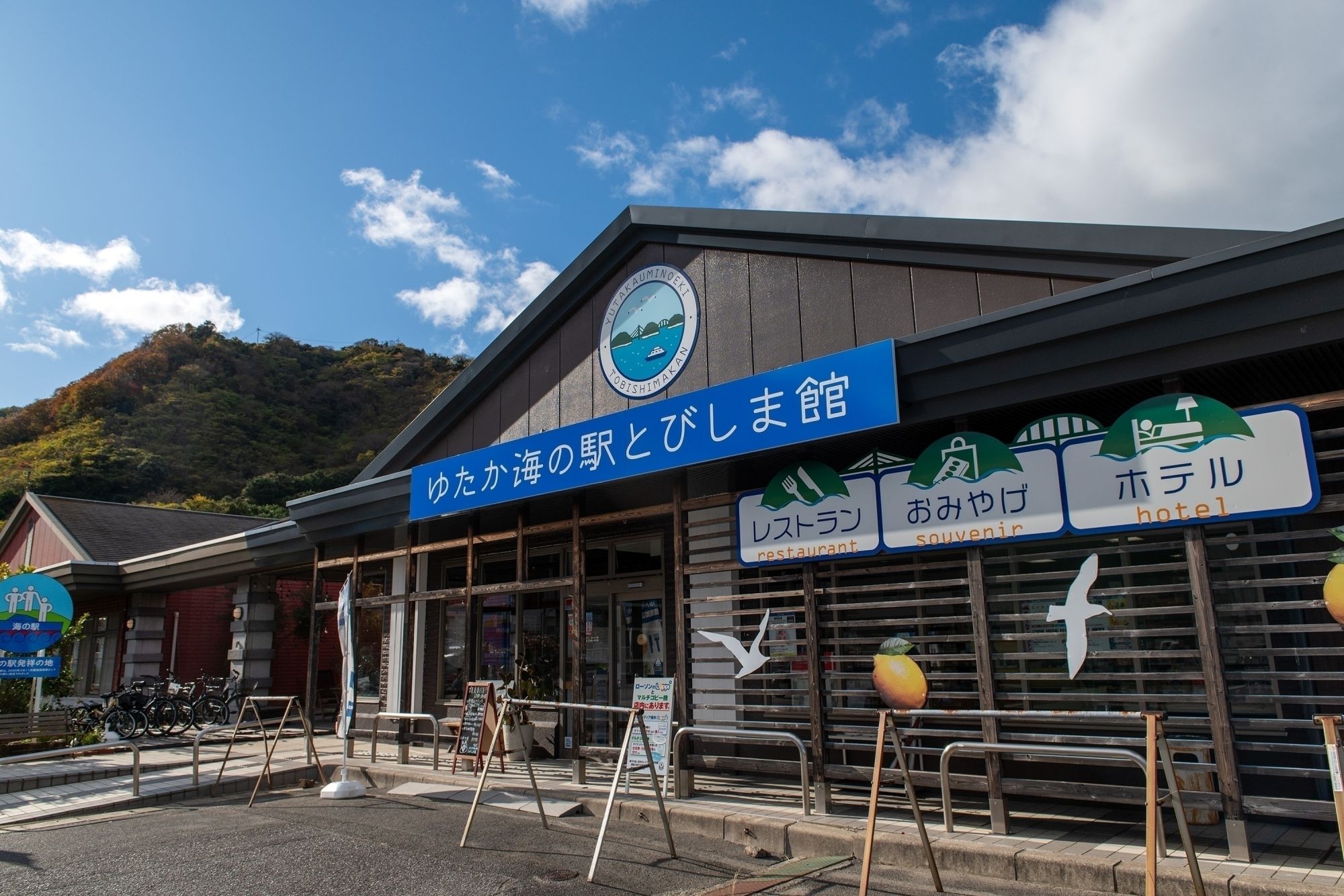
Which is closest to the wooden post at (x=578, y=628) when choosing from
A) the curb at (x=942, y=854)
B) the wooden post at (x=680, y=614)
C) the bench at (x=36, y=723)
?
the curb at (x=942, y=854)

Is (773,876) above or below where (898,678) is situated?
below

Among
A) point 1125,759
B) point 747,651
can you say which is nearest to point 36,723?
point 747,651

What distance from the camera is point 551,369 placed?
36.9ft

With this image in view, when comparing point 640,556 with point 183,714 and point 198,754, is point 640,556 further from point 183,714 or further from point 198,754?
point 183,714

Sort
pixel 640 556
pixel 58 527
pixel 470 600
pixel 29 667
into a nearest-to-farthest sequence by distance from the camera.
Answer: pixel 470 600
pixel 640 556
pixel 29 667
pixel 58 527

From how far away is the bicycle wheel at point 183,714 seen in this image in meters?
17.2

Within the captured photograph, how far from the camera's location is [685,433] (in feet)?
26.7

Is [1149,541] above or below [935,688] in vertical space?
above

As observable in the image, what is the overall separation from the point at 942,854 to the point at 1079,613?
190cm

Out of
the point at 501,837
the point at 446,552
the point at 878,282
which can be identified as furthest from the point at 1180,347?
the point at 446,552

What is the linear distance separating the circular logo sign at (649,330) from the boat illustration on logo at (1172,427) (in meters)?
4.63

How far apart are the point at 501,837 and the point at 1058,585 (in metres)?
4.94

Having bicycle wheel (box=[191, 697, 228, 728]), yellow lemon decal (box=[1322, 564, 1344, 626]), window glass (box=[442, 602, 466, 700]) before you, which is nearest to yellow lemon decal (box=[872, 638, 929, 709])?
yellow lemon decal (box=[1322, 564, 1344, 626])

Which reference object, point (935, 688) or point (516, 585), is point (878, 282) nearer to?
point (935, 688)
